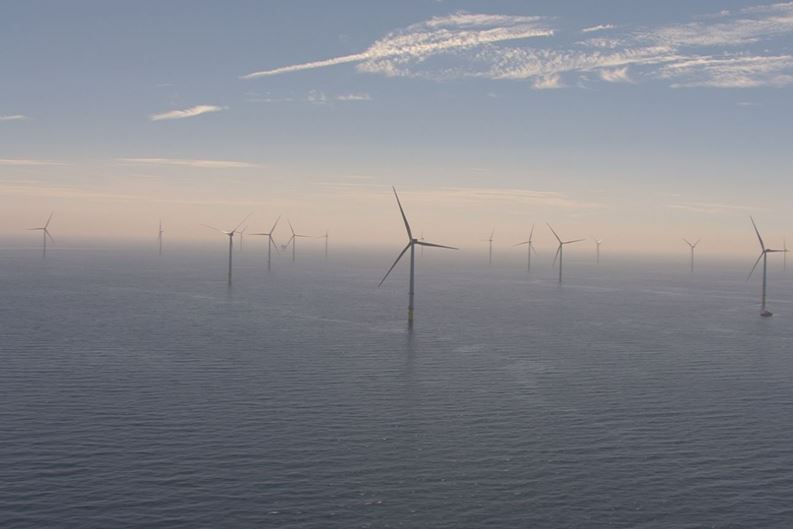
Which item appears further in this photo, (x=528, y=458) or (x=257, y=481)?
(x=528, y=458)

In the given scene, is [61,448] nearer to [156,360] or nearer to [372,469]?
[372,469]

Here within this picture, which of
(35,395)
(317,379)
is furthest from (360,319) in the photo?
(35,395)

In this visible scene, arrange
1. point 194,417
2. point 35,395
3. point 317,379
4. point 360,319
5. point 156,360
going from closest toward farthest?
point 194,417, point 35,395, point 317,379, point 156,360, point 360,319

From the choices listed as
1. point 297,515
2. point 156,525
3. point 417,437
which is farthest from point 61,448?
point 417,437

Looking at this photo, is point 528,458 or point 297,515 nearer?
point 297,515

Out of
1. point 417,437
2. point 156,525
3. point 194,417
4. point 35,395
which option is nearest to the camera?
point 156,525

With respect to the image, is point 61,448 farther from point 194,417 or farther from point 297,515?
point 297,515
